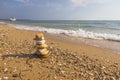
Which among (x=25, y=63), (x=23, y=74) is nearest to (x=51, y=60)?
(x=25, y=63)

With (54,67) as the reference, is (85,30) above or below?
below

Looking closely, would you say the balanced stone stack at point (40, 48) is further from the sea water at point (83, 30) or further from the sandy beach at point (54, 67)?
the sea water at point (83, 30)

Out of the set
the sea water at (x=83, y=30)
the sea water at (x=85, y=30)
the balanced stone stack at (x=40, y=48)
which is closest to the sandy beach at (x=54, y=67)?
the balanced stone stack at (x=40, y=48)

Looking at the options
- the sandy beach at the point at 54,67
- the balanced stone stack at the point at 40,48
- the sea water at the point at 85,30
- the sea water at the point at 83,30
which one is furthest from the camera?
the sea water at the point at 83,30

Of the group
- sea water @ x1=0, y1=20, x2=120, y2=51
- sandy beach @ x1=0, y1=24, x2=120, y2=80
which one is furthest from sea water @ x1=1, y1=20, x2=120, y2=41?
sandy beach @ x1=0, y1=24, x2=120, y2=80

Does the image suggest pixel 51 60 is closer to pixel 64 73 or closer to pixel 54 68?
pixel 54 68

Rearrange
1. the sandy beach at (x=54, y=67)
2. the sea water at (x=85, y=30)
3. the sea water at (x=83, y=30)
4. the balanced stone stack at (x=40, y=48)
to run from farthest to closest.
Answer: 1. the sea water at (x=83, y=30)
2. the sea water at (x=85, y=30)
3. the balanced stone stack at (x=40, y=48)
4. the sandy beach at (x=54, y=67)

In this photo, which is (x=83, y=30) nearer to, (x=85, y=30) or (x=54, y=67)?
(x=85, y=30)

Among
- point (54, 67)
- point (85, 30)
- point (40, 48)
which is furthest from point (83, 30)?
point (54, 67)

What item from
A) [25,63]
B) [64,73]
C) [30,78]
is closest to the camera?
[30,78]

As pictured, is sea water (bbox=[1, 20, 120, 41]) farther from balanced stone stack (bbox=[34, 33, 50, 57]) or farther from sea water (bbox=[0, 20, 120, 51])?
balanced stone stack (bbox=[34, 33, 50, 57])

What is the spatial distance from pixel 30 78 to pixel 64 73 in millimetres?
1076

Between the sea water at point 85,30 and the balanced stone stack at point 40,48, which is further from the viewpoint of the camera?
the sea water at point 85,30

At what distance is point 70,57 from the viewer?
8117 millimetres
